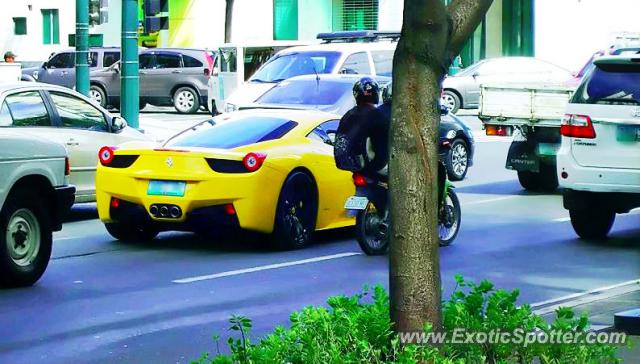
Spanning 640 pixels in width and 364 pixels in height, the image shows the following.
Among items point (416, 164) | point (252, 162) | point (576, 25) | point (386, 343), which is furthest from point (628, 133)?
point (576, 25)

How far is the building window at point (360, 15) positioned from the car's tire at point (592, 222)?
36463mm

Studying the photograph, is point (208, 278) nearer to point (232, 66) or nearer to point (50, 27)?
point (232, 66)

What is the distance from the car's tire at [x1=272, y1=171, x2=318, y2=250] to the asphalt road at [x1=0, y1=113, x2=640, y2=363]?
0.64ft

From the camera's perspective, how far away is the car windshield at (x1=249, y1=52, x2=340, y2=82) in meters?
24.5

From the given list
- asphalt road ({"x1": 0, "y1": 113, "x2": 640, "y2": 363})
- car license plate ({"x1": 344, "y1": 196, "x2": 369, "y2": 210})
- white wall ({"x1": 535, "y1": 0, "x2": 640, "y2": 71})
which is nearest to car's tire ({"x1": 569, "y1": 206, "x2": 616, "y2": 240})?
asphalt road ({"x1": 0, "y1": 113, "x2": 640, "y2": 363})

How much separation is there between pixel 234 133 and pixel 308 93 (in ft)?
17.5

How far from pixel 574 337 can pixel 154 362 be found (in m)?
3.14

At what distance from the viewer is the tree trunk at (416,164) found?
19.8 feet

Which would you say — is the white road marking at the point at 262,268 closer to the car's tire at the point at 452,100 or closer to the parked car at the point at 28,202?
the parked car at the point at 28,202

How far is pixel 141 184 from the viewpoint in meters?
13.3

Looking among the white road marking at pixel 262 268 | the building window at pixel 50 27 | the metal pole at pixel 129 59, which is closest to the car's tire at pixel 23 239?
the white road marking at pixel 262 268

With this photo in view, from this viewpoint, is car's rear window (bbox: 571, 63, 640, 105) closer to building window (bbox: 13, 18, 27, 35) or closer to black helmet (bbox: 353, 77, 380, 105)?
black helmet (bbox: 353, 77, 380, 105)

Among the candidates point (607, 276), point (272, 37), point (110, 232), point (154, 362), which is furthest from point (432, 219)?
point (272, 37)

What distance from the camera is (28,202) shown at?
11.4 meters
